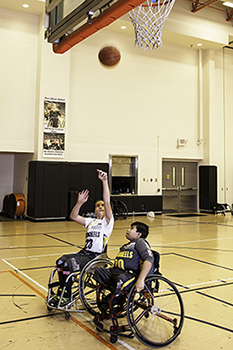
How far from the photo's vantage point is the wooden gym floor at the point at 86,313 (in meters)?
3.16

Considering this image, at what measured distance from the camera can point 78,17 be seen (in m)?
4.45

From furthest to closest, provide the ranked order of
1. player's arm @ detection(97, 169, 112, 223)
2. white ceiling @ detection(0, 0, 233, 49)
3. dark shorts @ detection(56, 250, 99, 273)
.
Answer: white ceiling @ detection(0, 0, 233, 49) → player's arm @ detection(97, 169, 112, 223) → dark shorts @ detection(56, 250, 99, 273)

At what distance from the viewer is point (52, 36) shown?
4965mm

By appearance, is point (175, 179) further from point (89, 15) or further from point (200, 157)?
point (89, 15)

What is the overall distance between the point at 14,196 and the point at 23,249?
228 inches

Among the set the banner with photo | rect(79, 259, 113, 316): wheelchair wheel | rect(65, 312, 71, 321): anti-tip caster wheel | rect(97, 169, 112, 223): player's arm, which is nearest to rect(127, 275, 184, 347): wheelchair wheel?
rect(79, 259, 113, 316): wheelchair wheel

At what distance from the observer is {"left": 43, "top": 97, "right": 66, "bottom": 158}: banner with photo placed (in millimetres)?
12250

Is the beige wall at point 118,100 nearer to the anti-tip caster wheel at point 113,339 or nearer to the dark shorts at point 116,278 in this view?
the dark shorts at point 116,278

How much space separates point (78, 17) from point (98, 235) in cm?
272

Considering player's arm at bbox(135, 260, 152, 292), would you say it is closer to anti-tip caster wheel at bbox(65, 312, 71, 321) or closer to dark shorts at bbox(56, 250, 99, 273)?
dark shorts at bbox(56, 250, 99, 273)

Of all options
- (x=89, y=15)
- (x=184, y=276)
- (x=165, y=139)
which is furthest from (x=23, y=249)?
(x=165, y=139)

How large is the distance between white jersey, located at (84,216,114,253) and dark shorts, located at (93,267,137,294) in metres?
0.58

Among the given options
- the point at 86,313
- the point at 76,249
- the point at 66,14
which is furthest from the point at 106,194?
the point at 76,249

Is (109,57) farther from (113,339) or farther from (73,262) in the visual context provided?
(113,339)
